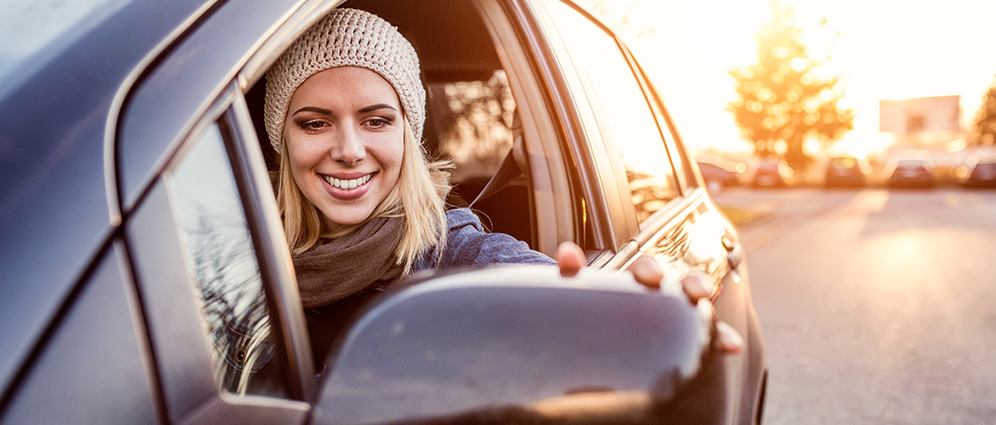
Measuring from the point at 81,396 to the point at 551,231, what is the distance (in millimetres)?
1373

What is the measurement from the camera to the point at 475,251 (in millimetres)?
1545

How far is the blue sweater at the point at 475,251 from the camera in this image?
149cm

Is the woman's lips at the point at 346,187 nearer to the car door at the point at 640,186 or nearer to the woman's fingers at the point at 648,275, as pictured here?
the car door at the point at 640,186

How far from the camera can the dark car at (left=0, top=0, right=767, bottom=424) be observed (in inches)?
25.9

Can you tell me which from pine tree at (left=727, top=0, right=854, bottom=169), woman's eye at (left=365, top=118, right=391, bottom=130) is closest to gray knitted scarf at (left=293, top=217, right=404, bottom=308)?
woman's eye at (left=365, top=118, right=391, bottom=130)

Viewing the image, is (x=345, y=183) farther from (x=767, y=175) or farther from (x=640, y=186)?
(x=767, y=175)

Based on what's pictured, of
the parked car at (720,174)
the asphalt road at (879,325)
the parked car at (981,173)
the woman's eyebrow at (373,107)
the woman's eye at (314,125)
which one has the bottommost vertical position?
the parked car at (981,173)

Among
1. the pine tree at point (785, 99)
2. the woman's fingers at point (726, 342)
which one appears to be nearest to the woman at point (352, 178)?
the woman's fingers at point (726, 342)

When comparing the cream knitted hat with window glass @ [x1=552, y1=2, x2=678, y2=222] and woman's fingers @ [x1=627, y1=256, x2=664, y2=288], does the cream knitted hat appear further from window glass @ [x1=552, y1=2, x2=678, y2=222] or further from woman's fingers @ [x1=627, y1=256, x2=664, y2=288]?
woman's fingers @ [x1=627, y1=256, x2=664, y2=288]

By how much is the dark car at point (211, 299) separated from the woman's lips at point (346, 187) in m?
0.56

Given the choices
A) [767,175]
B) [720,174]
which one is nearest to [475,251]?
[720,174]

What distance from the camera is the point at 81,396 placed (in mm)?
659

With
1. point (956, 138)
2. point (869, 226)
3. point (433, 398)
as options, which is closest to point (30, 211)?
point (433, 398)

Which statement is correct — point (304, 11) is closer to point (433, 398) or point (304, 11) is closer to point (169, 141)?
point (169, 141)
